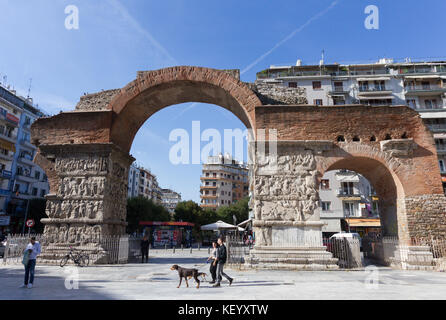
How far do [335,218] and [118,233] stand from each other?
2170 cm

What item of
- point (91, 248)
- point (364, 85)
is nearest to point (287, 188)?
point (91, 248)

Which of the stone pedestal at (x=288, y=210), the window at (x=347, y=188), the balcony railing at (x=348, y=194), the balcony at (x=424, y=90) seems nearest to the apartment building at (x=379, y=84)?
the balcony at (x=424, y=90)

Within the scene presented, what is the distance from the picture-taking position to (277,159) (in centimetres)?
1183

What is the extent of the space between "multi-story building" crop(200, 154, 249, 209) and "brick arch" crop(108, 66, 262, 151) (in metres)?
52.1

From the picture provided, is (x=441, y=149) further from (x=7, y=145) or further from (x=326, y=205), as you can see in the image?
(x=7, y=145)

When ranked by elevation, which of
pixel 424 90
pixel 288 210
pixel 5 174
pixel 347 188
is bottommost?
pixel 288 210

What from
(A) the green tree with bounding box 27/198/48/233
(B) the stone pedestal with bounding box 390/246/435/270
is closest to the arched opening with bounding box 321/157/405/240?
(B) the stone pedestal with bounding box 390/246/435/270

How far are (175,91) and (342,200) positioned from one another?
2165cm

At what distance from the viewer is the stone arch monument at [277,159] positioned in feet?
36.8

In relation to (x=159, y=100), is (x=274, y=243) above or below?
below

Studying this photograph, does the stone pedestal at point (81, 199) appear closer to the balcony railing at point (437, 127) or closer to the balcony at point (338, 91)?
the balcony at point (338, 91)
